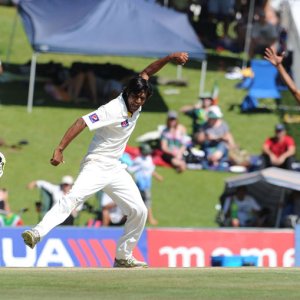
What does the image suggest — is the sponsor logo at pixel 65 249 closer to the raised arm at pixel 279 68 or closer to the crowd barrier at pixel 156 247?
the crowd barrier at pixel 156 247

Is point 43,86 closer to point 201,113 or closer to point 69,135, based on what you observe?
point 201,113

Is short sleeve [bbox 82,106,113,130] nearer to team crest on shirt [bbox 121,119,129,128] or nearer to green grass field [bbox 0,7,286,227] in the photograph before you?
team crest on shirt [bbox 121,119,129,128]

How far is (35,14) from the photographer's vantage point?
25500 millimetres

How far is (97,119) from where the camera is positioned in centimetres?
1297

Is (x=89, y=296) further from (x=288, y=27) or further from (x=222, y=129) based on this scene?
(x=288, y=27)

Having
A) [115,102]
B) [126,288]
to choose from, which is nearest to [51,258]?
[115,102]

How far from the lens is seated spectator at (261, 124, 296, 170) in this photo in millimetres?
21844

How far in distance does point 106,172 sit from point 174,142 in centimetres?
963

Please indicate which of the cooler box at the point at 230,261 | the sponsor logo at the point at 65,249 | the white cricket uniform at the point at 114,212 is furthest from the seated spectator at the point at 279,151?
the cooler box at the point at 230,261

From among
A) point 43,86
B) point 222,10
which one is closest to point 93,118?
point 43,86

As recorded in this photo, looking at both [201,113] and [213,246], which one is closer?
[213,246]

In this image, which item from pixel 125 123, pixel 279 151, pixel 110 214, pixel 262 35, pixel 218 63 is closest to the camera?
pixel 125 123

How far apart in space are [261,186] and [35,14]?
7.18 metres

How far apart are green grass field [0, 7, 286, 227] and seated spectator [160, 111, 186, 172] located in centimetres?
22
